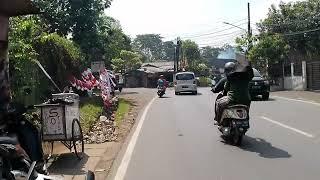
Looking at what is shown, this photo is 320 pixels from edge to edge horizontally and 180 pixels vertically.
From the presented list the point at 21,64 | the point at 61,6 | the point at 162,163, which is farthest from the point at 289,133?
the point at 61,6

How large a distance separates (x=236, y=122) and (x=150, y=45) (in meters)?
126

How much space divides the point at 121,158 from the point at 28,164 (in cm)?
561

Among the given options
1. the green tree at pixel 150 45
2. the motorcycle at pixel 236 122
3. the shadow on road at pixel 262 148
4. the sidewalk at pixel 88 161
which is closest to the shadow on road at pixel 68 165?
the sidewalk at pixel 88 161

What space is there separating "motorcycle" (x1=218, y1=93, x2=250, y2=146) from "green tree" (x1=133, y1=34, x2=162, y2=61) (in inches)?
4790

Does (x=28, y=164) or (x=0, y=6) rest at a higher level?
(x=0, y=6)

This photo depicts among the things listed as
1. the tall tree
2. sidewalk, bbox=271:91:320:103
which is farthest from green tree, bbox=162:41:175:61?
sidewalk, bbox=271:91:320:103

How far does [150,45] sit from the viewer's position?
136375 millimetres

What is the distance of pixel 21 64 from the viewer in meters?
13.5

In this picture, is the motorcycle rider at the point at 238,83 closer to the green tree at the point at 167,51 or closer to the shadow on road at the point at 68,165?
the shadow on road at the point at 68,165

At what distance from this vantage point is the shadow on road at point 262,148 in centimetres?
1013

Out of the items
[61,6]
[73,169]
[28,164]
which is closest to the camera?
[28,164]

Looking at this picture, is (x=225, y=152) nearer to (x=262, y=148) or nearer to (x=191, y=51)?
(x=262, y=148)

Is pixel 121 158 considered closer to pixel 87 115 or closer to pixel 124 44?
pixel 87 115

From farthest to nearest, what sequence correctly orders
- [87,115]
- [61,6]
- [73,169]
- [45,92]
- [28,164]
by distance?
[61,6], [45,92], [87,115], [73,169], [28,164]
